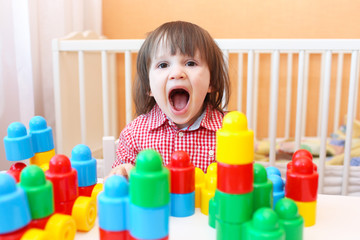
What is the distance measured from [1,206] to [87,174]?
180mm

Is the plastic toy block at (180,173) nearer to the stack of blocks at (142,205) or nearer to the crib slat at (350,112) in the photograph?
the stack of blocks at (142,205)

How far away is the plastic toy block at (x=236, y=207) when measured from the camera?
1.27 ft

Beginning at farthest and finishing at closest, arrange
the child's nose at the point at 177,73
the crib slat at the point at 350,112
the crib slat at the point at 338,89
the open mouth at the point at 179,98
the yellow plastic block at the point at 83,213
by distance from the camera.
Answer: the crib slat at the point at 338,89 → the crib slat at the point at 350,112 → the open mouth at the point at 179,98 → the child's nose at the point at 177,73 → the yellow plastic block at the point at 83,213

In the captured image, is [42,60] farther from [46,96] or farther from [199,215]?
[199,215]

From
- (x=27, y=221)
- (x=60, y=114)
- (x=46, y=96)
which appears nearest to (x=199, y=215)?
(x=27, y=221)

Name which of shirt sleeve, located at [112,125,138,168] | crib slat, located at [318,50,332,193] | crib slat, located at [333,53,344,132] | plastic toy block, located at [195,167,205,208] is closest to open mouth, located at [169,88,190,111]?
shirt sleeve, located at [112,125,138,168]

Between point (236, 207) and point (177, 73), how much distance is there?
42 cm

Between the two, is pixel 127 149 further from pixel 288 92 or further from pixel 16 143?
pixel 288 92

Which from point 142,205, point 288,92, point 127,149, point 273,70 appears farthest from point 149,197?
point 288,92

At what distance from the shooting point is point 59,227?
1.29ft

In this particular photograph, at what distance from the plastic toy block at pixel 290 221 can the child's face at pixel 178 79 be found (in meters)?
0.41

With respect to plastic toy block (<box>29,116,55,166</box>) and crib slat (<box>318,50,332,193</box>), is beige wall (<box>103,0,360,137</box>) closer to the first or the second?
crib slat (<box>318,50,332,193</box>)

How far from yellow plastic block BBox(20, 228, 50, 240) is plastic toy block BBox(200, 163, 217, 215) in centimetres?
23

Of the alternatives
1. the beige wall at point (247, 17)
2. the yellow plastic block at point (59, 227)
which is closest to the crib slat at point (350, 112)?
the beige wall at point (247, 17)
